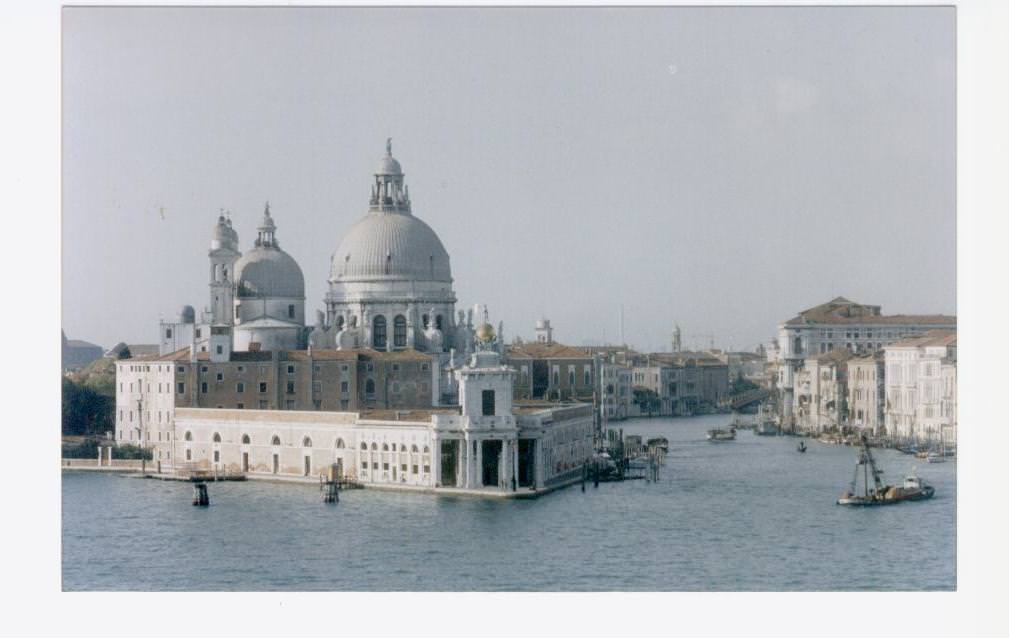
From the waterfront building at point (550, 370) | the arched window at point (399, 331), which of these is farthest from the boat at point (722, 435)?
the arched window at point (399, 331)

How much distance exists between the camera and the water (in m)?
12.6

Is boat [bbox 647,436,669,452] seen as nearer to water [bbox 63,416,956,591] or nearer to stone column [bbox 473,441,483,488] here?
water [bbox 63,416,956,591]

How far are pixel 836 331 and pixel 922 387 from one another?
107 inches

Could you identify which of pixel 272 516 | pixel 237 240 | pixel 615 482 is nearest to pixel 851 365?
pixel 615 482

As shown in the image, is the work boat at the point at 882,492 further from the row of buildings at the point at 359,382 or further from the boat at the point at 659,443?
the boat at the point at 659,443

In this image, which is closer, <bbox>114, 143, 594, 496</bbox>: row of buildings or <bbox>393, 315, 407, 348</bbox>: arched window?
<bbox>114, 143, 594, 496</bbox>: row of buildings

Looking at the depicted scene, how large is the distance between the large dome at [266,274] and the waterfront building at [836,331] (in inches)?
186

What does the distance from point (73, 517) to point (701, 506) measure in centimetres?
443

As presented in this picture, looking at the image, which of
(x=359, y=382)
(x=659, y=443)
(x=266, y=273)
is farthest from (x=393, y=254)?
(x=659, y=443)

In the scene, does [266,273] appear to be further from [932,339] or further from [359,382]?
[932,339]

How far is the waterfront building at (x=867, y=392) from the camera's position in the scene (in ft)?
68.5

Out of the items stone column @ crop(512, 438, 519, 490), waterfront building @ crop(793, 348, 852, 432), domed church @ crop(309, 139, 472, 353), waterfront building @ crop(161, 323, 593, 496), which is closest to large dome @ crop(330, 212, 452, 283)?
domed church @ crop(309, 139, 472, 353)
